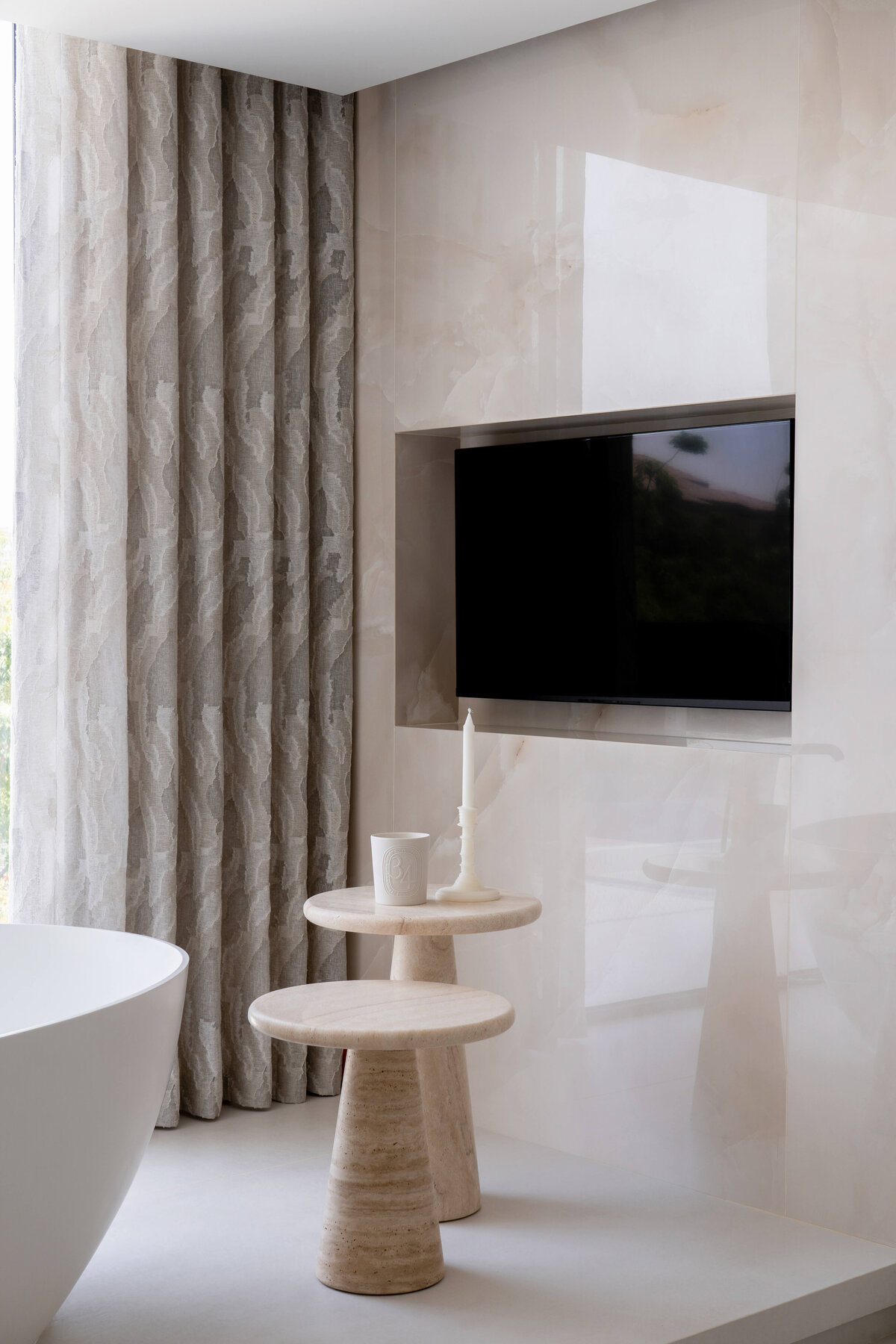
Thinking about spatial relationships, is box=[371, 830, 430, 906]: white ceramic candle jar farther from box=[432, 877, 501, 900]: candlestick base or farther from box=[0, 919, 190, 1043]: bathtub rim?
box=[0, 919, 190, 1043]: bathtub rim

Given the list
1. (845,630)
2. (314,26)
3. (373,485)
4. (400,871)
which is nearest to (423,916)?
(400,871)

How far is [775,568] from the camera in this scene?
3176 millimetres

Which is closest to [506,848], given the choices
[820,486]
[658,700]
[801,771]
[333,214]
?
[658,700]

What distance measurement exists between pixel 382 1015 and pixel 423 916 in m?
0.25

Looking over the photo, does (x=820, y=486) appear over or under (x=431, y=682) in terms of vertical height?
over

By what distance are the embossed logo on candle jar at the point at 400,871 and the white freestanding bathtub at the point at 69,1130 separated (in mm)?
468

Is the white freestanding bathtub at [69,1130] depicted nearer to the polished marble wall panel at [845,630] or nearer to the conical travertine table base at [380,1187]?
the conical travertine table base at [380,1187]

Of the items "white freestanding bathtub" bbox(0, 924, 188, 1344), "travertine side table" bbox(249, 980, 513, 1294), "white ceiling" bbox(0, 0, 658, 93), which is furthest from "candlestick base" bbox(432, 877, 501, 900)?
"white ceiling" bbox(0, 0, 658, 93)

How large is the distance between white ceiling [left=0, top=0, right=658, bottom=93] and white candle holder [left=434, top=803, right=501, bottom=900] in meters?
1.71

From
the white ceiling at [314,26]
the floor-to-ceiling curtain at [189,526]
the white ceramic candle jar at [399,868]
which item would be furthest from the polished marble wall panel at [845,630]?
the floor-to-ceiling curtain at [189,526]

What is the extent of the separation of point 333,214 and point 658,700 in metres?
1.60

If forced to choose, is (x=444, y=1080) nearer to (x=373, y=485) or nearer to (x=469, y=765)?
(x=469, y=765)

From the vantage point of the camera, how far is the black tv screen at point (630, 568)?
126 inches

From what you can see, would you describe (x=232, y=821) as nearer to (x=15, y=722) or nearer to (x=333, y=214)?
(x=15, y=722)
